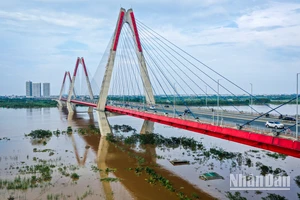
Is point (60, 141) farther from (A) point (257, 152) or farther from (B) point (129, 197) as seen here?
(A) point (257, 152)

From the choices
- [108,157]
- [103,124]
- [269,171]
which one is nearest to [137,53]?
[103,124]

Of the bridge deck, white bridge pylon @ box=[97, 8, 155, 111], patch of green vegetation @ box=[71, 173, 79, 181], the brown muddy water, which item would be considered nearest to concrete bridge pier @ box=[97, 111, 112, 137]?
the brown muddy water

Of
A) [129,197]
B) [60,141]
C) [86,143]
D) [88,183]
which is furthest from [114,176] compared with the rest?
[60,141]

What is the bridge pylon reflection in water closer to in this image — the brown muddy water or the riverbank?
the brown muddy water

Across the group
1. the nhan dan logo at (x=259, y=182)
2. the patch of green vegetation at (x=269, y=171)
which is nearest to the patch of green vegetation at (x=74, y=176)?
the nhan dan logo at (x=259, y=182)

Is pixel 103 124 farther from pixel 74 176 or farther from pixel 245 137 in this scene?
pixel 245 137

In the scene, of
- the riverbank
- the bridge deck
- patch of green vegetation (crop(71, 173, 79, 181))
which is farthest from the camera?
the riverbank
